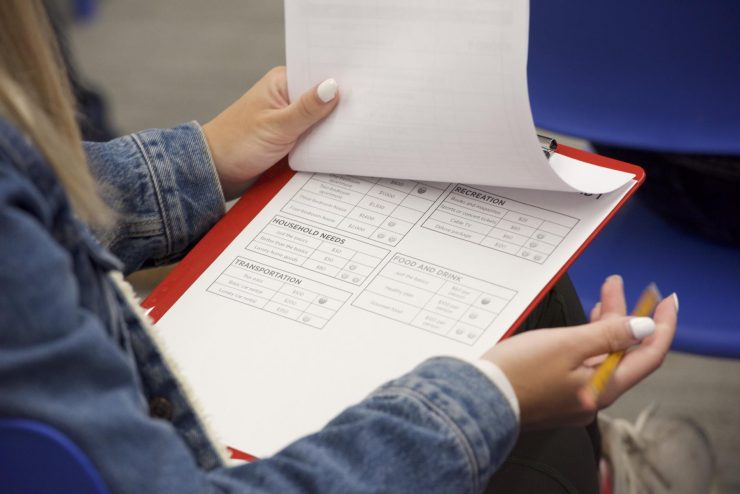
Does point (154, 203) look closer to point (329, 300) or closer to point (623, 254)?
point (329, 300)

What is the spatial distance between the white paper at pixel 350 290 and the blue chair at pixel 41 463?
15cm

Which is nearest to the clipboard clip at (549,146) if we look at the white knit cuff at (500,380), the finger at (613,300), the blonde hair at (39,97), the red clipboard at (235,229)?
the red clipboard at (235,229)

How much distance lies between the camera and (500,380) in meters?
0.60

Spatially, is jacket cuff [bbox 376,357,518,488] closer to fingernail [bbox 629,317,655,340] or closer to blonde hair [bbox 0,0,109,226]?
fingernail [bbox 629,317,655,340]

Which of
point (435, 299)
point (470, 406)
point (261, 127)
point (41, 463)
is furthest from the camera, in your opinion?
point (261, 127)

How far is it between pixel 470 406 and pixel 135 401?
0.19m

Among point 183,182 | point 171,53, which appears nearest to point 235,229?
point 183,182

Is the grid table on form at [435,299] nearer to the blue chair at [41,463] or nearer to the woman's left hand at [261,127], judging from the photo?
the woman's left hand at [261,127]

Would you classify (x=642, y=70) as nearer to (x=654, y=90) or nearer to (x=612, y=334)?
(x=654, y=90)

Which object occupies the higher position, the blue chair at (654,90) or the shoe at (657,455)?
the blue chair at (654,90)

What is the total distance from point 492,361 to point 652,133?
365 mm

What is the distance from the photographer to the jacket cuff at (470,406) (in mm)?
578

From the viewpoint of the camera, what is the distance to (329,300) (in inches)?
27.6

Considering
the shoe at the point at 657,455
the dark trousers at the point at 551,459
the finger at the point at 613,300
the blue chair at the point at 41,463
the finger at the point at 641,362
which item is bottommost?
the shoe at the point at 657,455
